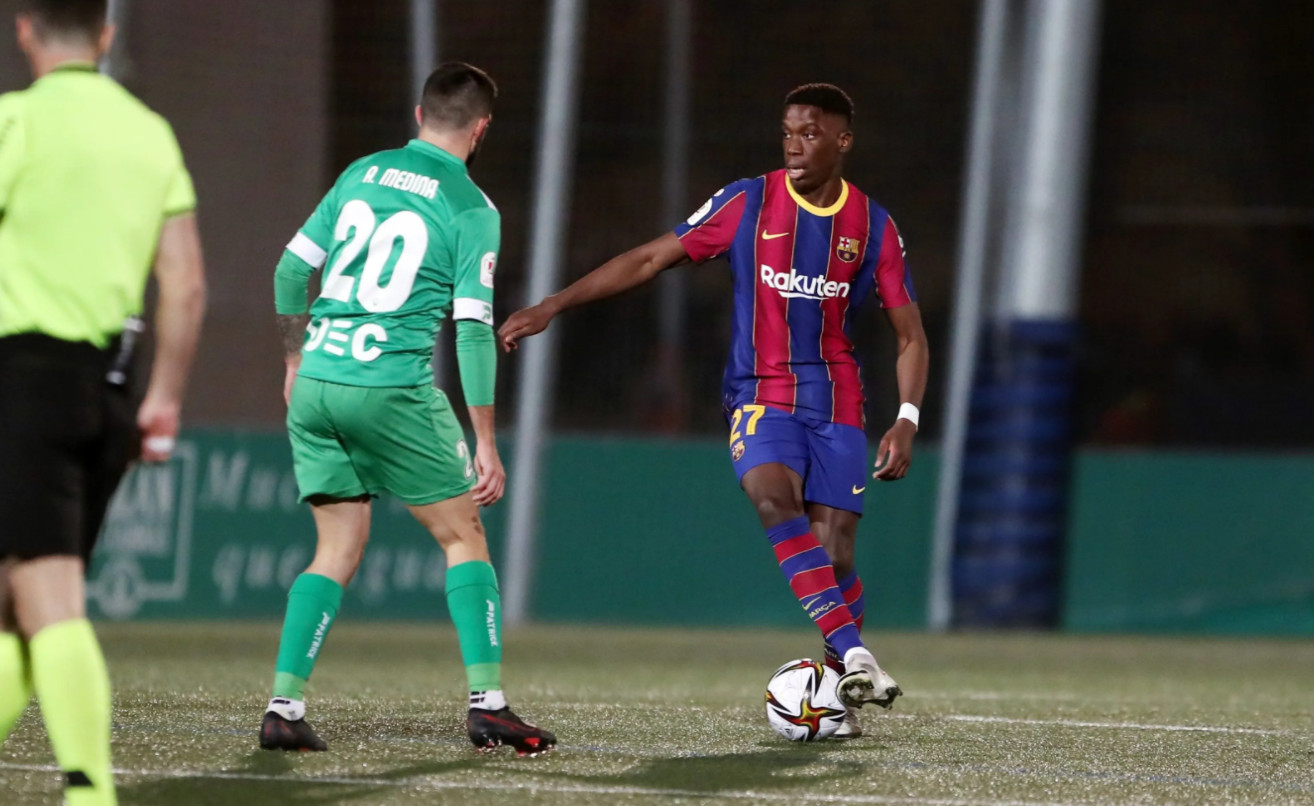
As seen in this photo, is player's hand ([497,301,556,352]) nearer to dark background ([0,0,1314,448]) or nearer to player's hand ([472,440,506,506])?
player's hand ([472,440,506,506])

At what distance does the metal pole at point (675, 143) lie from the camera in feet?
49.7

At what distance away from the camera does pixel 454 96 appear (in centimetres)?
538

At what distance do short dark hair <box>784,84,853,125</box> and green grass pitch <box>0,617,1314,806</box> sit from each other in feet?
6.46

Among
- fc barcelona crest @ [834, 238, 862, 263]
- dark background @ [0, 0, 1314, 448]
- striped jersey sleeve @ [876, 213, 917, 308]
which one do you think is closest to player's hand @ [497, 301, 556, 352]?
fc barcelona crest @ [834, 238, 862, 263]

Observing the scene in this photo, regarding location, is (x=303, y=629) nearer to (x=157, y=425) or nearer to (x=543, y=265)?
(x=157, y=425)

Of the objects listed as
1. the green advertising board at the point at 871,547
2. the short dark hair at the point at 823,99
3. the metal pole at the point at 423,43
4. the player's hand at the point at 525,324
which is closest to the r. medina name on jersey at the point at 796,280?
the short dark hair at the point at 823,99

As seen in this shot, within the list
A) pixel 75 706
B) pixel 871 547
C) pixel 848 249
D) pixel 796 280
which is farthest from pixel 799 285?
pixel 871 547

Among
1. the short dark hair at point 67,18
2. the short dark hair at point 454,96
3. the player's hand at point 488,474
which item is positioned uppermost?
the short dark hair at point 454,96

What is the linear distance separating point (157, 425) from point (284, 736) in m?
1.55

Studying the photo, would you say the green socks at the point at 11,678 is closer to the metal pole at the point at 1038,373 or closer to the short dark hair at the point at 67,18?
the short dark hair at the point at 67,18

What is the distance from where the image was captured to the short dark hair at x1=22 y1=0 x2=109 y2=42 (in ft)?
12.8

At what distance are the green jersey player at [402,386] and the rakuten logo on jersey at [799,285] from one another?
127 centimetres

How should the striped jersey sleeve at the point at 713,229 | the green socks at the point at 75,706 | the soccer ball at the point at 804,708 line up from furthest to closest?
the striped jersey sleeve at the point at 713,229 < the soccer ball at the point at 804,708 < the green socks at the point at 75,706

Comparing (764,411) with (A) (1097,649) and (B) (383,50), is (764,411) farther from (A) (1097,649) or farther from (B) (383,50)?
(B) (383,50)
